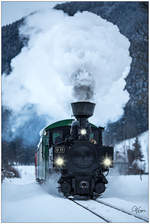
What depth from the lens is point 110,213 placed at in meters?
8.95

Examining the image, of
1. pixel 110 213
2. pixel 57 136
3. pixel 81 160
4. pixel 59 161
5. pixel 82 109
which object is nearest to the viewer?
pixel 110 213

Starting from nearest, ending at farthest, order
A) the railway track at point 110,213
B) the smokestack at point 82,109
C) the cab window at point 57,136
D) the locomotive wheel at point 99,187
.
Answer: the railway track at point 110,213 → the locomotive wheel at point 99,187 → the smokestack at point 82,109 → the cab window at point 57,136

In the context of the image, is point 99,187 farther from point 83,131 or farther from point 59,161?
point 83,131

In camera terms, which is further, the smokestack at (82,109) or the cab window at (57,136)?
the cab window at (57,136)

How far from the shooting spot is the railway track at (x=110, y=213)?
26.6 ft

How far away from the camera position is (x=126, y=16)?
202 ft

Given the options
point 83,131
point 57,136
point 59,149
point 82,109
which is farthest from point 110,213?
point 57,136

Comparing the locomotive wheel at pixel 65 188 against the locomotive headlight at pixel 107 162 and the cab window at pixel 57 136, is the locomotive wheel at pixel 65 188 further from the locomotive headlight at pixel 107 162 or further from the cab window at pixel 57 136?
the cab window at pixel 57 136

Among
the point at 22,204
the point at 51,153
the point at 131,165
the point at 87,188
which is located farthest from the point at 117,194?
the point at 131,165

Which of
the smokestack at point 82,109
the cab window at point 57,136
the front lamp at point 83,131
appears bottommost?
the cab window at point 57,136

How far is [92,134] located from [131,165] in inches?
1100

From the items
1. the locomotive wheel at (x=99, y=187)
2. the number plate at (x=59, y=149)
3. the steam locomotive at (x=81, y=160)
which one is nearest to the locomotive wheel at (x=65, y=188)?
the steam locomotive at (x=81, y=160)

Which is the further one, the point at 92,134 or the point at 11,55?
the point at 11,55

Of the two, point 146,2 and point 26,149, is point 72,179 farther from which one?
point 26,149
